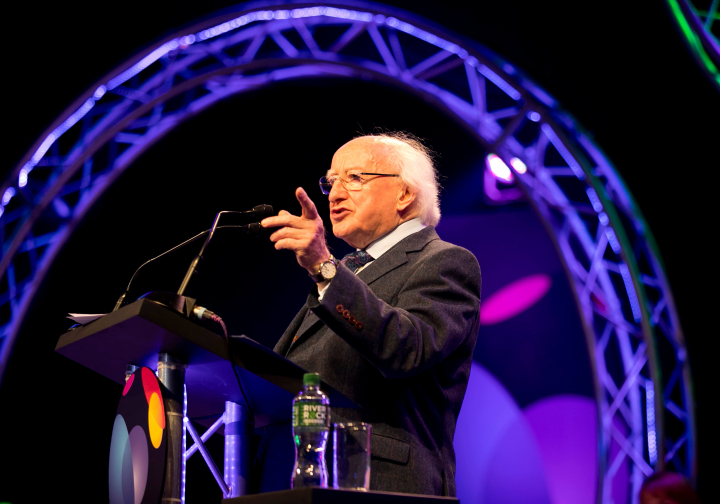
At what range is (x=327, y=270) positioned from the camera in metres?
1.50

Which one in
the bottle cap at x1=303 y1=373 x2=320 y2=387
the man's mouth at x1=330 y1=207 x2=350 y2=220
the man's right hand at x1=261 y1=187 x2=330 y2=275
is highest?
the man's mouth at x1=330 y1=207 x2=350 y2=220

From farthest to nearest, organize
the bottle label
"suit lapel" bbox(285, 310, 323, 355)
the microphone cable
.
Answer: "suit lapel" bbox(285, 310, 323, 355) < the microphone cable < the bottle label

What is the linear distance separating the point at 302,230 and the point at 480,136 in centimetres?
363

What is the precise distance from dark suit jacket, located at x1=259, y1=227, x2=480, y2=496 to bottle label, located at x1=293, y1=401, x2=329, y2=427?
0.21 metres

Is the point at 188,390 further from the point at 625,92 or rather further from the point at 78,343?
the point at 625,92

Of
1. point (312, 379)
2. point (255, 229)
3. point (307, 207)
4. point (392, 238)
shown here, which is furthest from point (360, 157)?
point (312, 379)

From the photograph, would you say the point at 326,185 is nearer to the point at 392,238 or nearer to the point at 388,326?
the point at 392,238

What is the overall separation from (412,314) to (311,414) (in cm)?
43

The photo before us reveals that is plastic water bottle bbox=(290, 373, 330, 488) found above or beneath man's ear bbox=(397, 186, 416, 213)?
beneath

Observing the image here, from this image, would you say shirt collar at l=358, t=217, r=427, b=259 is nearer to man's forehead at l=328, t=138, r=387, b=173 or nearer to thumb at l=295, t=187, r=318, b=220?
man's forehead at l=328, t=138, r=387, b=173

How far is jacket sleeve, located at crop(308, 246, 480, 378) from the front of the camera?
1.48 metres

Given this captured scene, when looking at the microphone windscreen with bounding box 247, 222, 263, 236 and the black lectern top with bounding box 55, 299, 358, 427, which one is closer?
the black lectern top with bounding box 55, 299, 358, 427

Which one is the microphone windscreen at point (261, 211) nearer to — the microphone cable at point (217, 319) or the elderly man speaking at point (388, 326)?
the elderly man speaking at point (388, 326)

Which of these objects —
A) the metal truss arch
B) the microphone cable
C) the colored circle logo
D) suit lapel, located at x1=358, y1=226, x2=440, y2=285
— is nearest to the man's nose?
suit lapel, located at x1=358, y1=226, x2=440, y2=285
